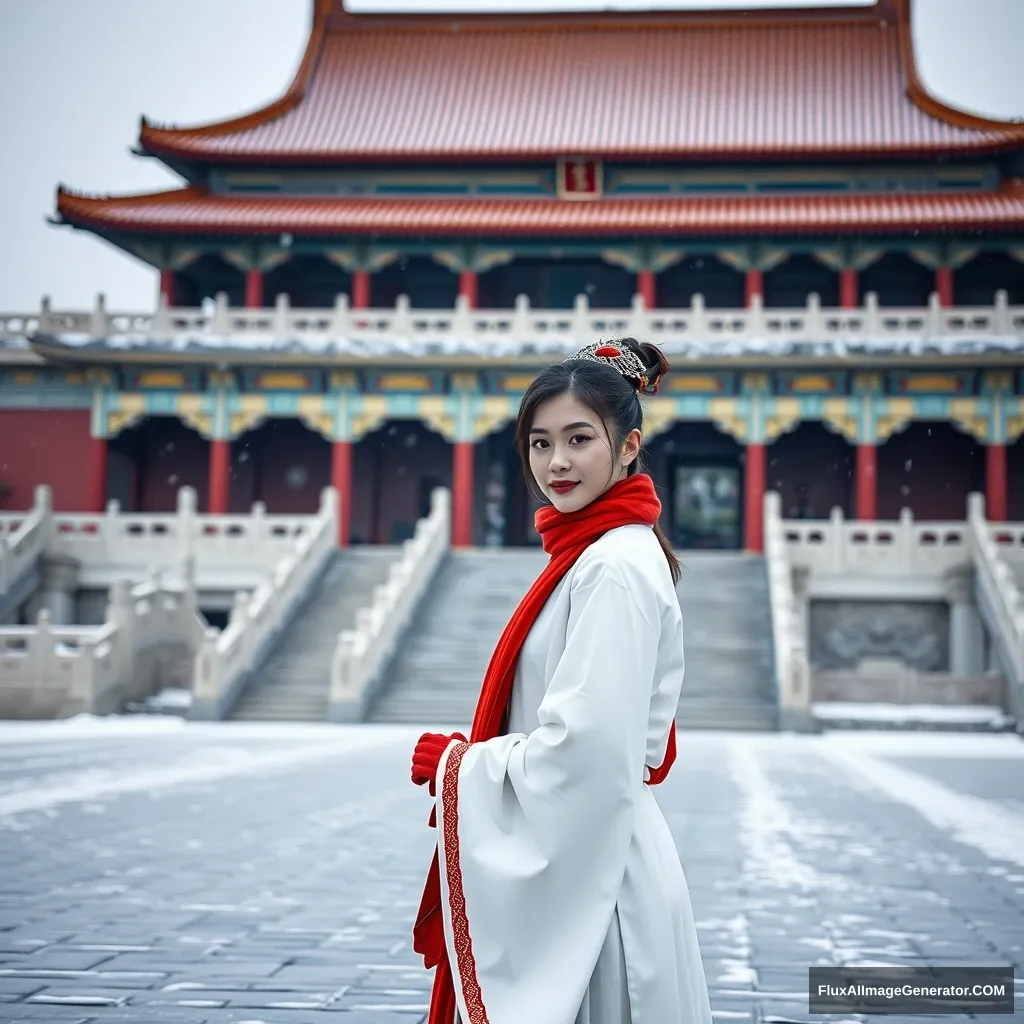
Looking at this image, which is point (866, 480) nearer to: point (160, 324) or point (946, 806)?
point (160, 324)

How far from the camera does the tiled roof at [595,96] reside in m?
25.0

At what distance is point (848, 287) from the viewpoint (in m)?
23.6

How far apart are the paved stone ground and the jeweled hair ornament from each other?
7.41 feet

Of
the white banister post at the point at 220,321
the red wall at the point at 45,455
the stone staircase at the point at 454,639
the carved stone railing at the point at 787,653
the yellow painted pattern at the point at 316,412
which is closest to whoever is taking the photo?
the carved stone railing at the point at 787,653

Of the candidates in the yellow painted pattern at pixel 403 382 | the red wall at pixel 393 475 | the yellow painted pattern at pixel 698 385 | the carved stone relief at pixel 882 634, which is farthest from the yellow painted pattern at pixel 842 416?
the red wall at pixel 393 475

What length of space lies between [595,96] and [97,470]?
13.0 m

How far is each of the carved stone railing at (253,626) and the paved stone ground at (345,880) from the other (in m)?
3.87

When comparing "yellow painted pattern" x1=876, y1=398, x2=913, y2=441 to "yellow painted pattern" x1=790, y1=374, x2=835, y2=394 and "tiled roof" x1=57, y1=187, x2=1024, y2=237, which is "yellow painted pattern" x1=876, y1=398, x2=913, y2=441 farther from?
"tiled roof" x1=57, y1=187, x2=1024, y2=237

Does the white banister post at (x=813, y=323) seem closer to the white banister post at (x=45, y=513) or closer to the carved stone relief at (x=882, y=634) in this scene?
the carved stone relief at (x=882, y=634)

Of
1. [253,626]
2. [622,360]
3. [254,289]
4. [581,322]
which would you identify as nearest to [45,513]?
[253,626]

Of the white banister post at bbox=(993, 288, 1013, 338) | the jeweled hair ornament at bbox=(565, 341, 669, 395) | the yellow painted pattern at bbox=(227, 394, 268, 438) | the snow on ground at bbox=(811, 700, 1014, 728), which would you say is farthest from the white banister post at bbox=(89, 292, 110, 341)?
the jeweled hair ornament at bbox=(565, 341, 669, 395)

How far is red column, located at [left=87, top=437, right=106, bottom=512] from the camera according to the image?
77.8ft

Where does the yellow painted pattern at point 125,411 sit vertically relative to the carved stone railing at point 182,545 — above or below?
above

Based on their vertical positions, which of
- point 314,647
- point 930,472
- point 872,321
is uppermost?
point 872,321
